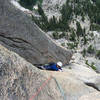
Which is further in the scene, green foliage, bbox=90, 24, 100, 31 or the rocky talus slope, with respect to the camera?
green foliage, bbox=90, 24, 100, 31

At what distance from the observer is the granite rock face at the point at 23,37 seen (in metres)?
8.75

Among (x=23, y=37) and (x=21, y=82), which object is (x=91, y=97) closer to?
(x=21, y=82)

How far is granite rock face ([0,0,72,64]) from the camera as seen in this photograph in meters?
8.75

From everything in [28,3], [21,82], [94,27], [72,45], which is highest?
[21,82]

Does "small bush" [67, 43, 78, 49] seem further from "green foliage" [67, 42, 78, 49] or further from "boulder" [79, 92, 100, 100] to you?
"boulder" [79, 92, 100, 100]

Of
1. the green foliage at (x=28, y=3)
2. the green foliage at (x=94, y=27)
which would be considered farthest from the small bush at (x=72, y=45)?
the green foliage at (x=28, y=3)

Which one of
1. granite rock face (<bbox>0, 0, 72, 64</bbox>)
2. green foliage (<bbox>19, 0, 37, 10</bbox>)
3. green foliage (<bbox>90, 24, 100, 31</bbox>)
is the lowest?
green foliage (<bbox>90, 24, 100, 31</bbox>)

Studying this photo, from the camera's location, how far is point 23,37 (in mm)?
9750

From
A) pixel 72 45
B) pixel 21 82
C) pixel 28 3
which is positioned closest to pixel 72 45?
pixel 72 45

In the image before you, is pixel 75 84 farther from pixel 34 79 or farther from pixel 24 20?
pixel 24 20

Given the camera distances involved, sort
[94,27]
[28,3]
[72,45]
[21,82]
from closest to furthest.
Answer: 1. [21,82]
2. [72,45]
3. [94,27]
4. [28,3]

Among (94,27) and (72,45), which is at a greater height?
(94,27)

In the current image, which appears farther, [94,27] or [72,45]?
[94,27]

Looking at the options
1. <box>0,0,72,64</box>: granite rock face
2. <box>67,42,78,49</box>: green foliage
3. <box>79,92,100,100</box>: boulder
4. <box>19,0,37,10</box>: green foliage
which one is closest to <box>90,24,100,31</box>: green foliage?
<box>67,42,78,49</box>: green foliage
